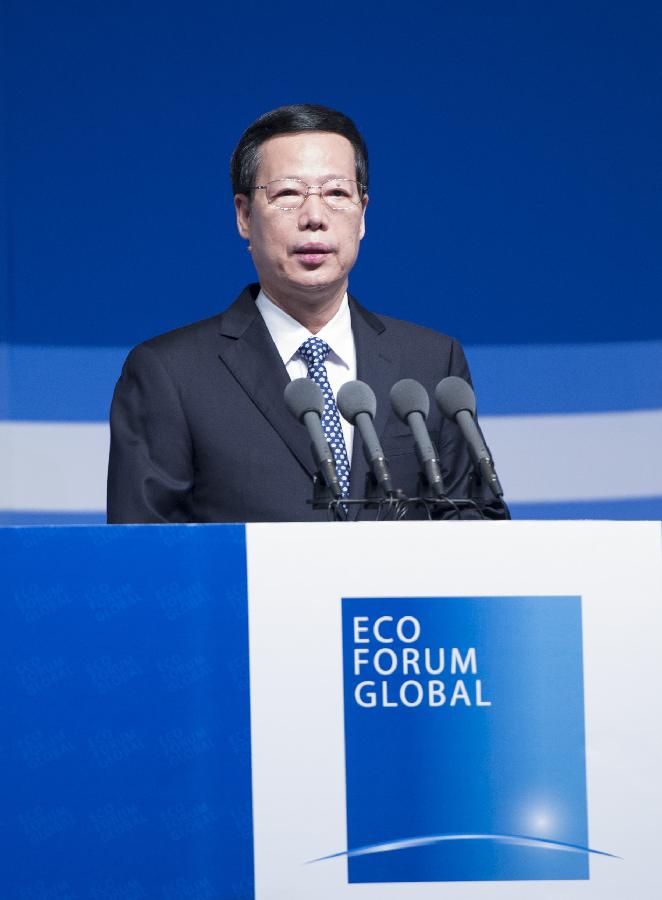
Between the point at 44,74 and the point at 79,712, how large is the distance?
8.57 feet

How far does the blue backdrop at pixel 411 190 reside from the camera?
3.59 m

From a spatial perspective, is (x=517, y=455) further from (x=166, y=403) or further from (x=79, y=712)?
(x=79, y=712)

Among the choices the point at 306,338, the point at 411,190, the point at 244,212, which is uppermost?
Answer: the point at 411,190

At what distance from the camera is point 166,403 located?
220 centimetres

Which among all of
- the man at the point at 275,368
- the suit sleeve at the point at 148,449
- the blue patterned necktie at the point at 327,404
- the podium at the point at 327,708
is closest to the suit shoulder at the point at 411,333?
the man at the point at 275,368

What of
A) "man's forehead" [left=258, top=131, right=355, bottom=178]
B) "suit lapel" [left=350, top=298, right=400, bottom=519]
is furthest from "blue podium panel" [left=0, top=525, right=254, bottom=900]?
"man's forehead" [left=258, top=131, right=355, bottom=178]

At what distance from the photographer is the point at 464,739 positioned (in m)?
1.42

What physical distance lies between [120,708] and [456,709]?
0.37 metres

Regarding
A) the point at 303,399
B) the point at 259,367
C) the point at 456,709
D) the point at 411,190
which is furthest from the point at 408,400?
the point at 411,190

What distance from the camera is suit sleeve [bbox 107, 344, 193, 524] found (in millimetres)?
2100

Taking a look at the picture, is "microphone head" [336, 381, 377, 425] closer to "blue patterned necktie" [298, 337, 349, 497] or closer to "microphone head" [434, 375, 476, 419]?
"microphone head" [434, 375, 476, 419]

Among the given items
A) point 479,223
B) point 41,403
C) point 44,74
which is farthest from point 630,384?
point 44,74

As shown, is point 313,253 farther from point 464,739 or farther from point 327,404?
point 464,739

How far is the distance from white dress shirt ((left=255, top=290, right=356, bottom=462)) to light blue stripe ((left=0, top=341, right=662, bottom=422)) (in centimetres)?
131
